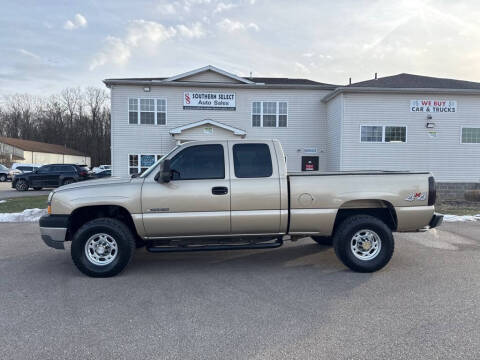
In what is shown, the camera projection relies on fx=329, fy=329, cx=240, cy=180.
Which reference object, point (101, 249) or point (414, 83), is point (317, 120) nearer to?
point (414, 83)

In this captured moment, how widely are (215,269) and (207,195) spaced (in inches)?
49.9

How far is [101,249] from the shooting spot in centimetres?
493

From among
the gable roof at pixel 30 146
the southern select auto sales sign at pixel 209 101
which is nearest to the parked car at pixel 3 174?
the gable roof at pixel 30 146

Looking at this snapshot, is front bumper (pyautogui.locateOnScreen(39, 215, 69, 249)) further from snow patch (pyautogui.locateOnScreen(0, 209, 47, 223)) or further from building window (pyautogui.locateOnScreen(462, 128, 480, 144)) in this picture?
building window (pyautogui.locateOnScreen(462, 128, 480, 144))

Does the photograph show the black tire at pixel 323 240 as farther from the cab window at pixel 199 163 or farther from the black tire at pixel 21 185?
the black tire at pixel 21 185

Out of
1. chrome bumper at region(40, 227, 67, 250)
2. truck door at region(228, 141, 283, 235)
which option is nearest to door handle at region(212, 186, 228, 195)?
truck door at region(228, 141, 283, 235)

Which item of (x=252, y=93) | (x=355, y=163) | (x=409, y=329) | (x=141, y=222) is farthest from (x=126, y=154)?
(x=409, y=329)

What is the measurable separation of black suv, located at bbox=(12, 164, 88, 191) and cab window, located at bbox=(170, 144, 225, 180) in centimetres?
1683

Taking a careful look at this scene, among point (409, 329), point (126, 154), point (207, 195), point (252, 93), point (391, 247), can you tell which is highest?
point (252, 93)

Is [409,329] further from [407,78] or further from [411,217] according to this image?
[407,78]

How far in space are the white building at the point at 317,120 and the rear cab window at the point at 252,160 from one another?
13046 millimetres

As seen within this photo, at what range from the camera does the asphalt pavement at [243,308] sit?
9.77 feet

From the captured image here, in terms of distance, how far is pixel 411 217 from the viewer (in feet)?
16.9

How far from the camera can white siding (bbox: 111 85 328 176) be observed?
18.4 m
